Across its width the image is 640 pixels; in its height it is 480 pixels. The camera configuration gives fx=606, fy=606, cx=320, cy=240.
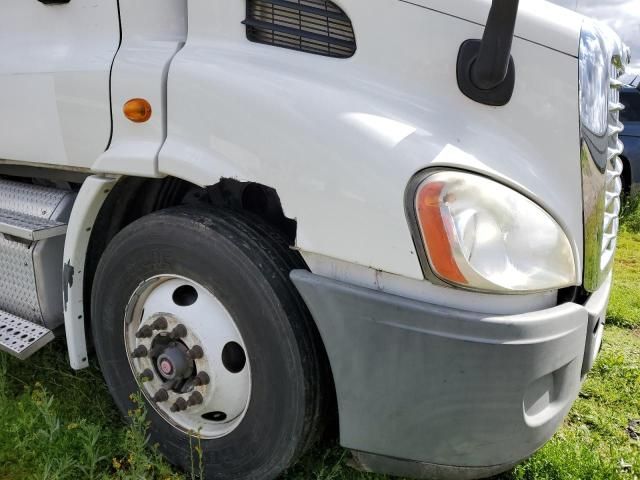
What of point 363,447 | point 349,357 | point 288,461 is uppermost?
point 349,357

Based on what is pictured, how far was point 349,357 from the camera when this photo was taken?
1775mm

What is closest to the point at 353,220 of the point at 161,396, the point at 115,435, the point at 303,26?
the point at 303,26

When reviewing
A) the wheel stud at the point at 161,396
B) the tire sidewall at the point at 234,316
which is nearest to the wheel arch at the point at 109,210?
the tire sidewall at the point at 234,316

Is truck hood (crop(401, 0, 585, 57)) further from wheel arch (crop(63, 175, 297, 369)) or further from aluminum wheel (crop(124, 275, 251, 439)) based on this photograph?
aluminum wheel (crop(124, 275, 251, 439))

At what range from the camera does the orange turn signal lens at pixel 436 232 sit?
160cm

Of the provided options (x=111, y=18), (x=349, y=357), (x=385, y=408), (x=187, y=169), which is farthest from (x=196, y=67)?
(x=385, y=408)

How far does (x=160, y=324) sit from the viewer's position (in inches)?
84.0

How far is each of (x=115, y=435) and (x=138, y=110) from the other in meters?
1.35

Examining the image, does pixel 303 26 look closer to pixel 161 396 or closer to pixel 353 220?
pixel 353 220

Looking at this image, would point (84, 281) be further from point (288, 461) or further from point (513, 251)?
point (513, 251)

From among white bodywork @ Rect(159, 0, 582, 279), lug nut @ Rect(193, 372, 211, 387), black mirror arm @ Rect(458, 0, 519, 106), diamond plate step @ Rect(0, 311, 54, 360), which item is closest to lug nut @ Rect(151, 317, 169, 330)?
lug nut @ Rect(193, 372, 211, 387)

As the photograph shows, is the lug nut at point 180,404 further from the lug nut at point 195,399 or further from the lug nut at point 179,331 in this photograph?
the lug nut at point 179,331

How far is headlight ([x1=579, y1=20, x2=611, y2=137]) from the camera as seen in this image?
1801mm

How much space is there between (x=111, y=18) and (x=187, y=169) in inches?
30.4
